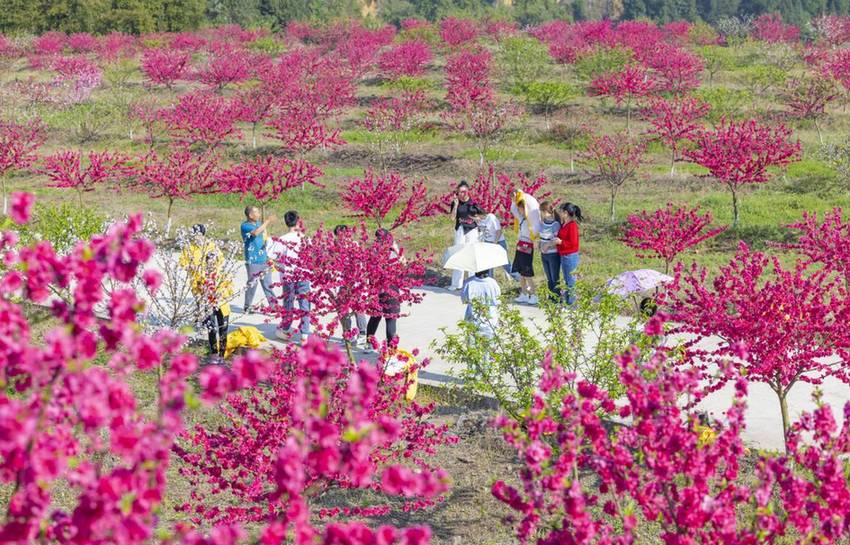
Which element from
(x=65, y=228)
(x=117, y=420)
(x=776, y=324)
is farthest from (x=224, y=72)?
(x=117, y=420)

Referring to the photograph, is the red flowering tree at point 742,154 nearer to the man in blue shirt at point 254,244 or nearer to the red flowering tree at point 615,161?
the red flowering tree at point 615,161

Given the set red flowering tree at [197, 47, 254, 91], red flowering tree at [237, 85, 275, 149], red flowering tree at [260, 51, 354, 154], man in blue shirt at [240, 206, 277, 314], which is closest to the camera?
man in blue shirt at [240, 206, 277, 314]

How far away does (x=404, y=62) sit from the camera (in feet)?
127

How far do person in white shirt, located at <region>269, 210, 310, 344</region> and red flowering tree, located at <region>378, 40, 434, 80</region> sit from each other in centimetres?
2749

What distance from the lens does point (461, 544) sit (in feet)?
22.7

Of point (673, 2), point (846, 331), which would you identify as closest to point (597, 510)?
point (846, 331)

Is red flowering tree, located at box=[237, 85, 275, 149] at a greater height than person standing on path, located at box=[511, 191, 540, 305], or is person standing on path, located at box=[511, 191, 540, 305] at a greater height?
red flowering tree, located at box=[237, 85, 275, 149]

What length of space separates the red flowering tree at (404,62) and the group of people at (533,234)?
26.3 metres

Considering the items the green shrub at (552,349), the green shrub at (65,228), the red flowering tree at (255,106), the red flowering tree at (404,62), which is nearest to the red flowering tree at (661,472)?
the green shrub at (552,349)

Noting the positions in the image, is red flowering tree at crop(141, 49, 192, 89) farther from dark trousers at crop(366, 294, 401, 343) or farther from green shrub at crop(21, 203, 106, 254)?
dark trousers at crop(366, 294, 401, 343)

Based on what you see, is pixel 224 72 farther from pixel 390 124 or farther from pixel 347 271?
pixel 347 271

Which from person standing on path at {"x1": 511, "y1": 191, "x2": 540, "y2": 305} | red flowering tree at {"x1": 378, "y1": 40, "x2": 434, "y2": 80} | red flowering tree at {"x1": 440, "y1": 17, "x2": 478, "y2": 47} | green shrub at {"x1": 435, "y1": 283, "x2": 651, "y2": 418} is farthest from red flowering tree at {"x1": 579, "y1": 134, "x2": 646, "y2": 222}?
red flowering tree at {"x1": 440, "y1": 17, "x2": 478, "y2": 47}

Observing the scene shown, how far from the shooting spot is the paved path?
883 cm

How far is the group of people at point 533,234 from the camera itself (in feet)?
40.2
